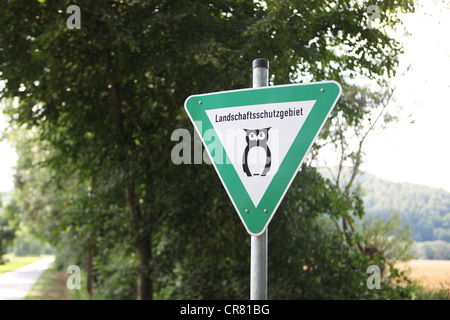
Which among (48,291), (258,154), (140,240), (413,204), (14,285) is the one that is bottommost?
(48,291)

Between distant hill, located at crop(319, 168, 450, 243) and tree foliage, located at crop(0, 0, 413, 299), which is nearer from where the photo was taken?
tree foliage, located at crop(0, 0, 413, 299)

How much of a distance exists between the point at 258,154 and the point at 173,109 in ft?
17.2

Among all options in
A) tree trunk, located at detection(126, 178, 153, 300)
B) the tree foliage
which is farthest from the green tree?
the tree foliage

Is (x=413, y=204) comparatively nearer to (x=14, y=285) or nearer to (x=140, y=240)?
(x=140, y=240)

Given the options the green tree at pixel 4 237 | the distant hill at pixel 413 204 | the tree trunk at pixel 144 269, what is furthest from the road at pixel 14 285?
the distant hill at pixel 413 204

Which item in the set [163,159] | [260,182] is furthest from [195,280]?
[260,182]

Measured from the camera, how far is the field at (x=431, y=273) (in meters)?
7.48

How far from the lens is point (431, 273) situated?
7.91 m

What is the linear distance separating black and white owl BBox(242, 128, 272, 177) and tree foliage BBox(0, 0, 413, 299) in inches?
148

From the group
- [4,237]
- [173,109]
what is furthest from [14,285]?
[173,109]

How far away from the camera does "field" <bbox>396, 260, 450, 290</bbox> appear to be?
748 cm

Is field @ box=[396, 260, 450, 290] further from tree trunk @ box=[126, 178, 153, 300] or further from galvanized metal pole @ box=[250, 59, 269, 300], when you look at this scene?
galvanized metal pole @ box=[250, 59, 269, 300]
